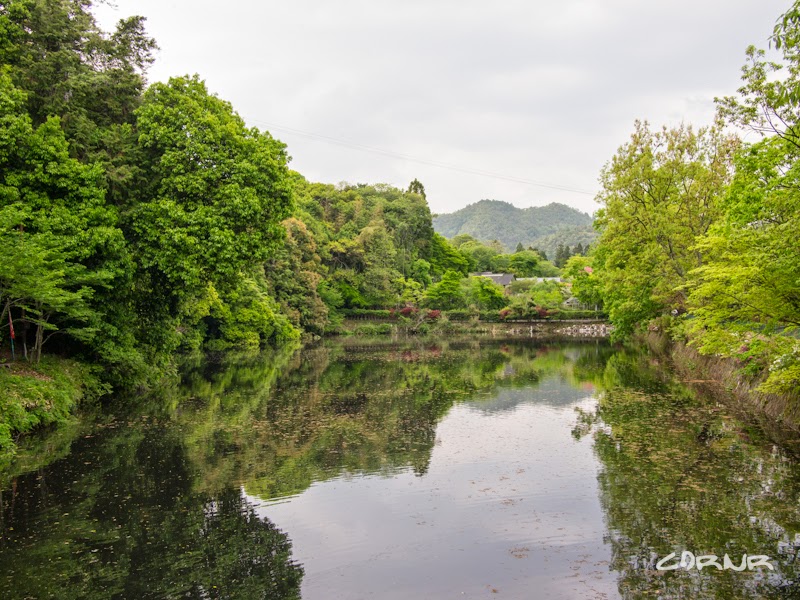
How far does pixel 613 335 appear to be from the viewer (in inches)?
1574

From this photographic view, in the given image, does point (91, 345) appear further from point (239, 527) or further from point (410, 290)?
point (410, 290)

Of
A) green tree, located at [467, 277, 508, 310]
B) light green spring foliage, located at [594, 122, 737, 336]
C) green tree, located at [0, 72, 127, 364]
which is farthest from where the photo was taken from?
green tree, located at [467, 277, 508, 310]

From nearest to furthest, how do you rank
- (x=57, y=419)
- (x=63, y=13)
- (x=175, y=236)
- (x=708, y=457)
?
(x=708, y=457)
(x=57, y=419)
(x=175, y=236)
(x=63, y=13)

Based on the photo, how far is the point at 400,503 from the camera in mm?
11312

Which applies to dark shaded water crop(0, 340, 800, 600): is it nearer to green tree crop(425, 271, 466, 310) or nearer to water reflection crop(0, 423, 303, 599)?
water reflection crop(0, 423, 303, 599)

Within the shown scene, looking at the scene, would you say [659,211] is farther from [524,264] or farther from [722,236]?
[524,264]

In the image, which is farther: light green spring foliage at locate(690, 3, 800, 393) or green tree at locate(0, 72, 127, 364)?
green tree at locate(0, 72, 127, 364)

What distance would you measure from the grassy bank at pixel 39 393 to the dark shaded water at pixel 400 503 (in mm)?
685

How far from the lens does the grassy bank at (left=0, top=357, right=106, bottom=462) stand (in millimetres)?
15305

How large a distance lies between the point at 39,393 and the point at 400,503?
39.4 ft

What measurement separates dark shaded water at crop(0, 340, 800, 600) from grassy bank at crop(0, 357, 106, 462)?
685 millimetres

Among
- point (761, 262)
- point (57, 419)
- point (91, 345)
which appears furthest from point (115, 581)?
point (91, 345)

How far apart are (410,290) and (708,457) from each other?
2303 inches

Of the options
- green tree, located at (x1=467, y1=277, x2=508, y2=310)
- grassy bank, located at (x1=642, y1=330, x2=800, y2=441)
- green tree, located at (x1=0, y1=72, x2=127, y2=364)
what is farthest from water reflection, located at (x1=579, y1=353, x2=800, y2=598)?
green tree, located at (x1=467, y1=277, x2=508, y2=310)
